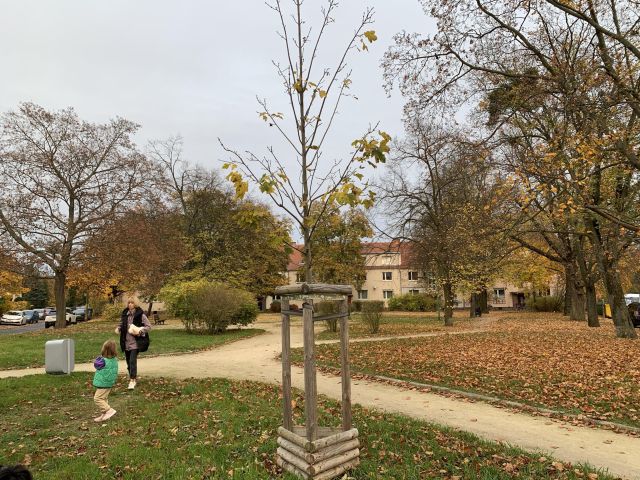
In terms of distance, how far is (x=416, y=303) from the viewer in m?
48.0

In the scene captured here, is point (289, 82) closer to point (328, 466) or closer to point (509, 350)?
point (328, 466)

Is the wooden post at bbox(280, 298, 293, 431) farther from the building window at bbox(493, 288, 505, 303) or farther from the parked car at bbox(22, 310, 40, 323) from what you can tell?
the building window at bbox(493, 288, 505, 303)

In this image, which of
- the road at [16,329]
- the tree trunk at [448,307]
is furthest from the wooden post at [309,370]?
the road at [16,329]

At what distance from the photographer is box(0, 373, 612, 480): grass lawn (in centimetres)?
466

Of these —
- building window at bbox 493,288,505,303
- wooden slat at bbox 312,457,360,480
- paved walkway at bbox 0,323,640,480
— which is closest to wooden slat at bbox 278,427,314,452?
wooden slat at bbox 312,457,360,480

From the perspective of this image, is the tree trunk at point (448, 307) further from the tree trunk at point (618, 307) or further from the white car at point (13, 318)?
the white car at point (13, 318)

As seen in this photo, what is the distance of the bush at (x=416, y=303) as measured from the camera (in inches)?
1881

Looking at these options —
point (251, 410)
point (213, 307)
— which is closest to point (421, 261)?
point (213, 307)

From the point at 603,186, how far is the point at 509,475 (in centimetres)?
1704

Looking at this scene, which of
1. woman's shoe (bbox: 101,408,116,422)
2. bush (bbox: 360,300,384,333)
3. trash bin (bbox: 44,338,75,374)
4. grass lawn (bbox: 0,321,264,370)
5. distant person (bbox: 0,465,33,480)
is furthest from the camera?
bush (bbox: 360,300,384,333)

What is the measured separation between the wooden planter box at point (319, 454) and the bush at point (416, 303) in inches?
1746

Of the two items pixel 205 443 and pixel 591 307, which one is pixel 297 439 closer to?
pixel 205 443

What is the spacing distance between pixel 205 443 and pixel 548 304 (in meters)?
42.4

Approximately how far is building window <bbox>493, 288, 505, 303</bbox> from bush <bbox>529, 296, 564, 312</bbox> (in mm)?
18138
